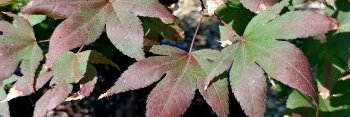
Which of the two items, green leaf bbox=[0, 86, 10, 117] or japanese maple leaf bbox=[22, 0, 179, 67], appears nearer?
japanese maple leaf bbox=[22, 0, 179, 67]

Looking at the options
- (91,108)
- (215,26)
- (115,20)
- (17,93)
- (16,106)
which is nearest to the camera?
(115,20)

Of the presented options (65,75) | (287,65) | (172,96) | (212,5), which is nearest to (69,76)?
(65,75)

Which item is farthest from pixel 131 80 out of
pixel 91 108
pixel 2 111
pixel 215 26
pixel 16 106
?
pixel 215 26

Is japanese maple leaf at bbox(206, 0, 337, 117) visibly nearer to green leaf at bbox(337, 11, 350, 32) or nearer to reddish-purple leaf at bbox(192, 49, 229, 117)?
reddish-purple leaf at bbox(192, 49, 229, 117)

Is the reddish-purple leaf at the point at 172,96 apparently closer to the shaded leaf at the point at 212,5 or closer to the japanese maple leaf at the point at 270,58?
the japanese maple leaf at the point at 270,58

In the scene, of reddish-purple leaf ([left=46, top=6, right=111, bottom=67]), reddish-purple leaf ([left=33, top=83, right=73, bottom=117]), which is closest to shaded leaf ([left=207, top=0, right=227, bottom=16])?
reddish-purple leaf ([left=46, top=6, right=111, bottom=67])

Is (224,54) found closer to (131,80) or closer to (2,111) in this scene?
(131,80)

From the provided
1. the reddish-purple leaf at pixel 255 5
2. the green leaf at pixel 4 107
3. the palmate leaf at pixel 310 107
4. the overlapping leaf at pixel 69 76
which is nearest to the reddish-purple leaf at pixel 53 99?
the overlapping leaf at pixel 69 76
